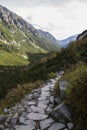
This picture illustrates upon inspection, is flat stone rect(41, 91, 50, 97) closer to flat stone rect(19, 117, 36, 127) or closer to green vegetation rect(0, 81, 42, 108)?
green vegetation rect(0, 81, 42, 108)

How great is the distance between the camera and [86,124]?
8.13m

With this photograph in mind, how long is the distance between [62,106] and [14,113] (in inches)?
78.7

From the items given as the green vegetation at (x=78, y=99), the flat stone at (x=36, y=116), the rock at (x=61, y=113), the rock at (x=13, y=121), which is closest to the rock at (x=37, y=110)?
the flat stone at (x=36, y=116)

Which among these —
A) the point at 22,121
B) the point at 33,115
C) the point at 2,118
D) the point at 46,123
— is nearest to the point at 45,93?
the point at 33,115

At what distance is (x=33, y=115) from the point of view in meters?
10.3

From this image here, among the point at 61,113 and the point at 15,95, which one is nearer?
the point at 61,113

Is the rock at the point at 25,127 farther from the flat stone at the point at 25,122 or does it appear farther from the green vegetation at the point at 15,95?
the green vegetation at the point at 15,95

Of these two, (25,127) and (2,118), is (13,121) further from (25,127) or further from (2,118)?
(25,127)

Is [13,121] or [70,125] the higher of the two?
[13,121]

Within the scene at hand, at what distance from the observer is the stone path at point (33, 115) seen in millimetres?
9172

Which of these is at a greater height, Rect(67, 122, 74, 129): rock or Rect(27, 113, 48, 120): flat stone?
Rect(27, 113, 48, 120): flat stone

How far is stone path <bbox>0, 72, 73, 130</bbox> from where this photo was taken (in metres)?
9.17

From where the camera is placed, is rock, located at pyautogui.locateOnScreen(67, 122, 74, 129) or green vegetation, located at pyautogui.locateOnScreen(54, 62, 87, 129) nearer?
green vegetation, located at pyautogui.locateOnScreen(54, 62, 87, 129)

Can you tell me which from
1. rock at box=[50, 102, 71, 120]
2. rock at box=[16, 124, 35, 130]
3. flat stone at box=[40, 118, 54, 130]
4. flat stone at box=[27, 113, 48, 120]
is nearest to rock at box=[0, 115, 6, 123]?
rock at box=[16, 124, 35, 130]
